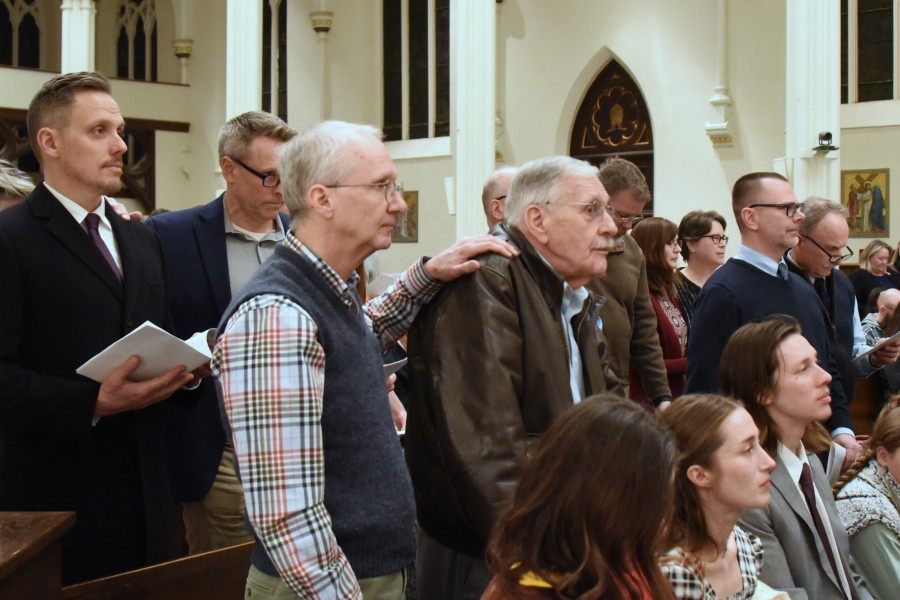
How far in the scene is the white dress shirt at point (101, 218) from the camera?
2.58 m

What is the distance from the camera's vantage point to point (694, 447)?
247 cm

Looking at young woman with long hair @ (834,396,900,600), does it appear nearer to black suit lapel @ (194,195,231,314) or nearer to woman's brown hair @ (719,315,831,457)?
woman's brown hair @ (719,315,831,457)

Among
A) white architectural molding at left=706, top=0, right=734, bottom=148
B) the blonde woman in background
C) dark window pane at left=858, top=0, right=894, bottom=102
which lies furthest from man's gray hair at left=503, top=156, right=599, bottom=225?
dark window pane at left=858, top=0, right=894, bottom=102

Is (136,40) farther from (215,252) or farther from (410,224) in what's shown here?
(215,252)

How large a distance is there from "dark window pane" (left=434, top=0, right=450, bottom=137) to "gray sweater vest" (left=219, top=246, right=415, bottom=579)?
1294cm

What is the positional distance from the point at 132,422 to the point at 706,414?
4.71 ft

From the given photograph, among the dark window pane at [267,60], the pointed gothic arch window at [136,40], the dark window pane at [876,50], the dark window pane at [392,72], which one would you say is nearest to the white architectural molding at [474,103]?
the dark window pane at [876,50]

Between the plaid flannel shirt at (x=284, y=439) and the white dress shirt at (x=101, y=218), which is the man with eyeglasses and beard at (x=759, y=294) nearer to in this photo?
the white dress shirt at (x=101, y=218)

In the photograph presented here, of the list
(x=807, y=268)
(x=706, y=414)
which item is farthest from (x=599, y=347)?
(x=807, y=268)

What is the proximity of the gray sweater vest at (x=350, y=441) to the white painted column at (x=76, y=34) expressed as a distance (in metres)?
13.7

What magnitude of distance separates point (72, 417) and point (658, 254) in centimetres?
320

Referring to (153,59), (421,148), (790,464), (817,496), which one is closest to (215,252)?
(790,464)

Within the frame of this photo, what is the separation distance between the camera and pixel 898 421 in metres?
3.30

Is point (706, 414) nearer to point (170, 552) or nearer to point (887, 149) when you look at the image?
point (170, 552)
